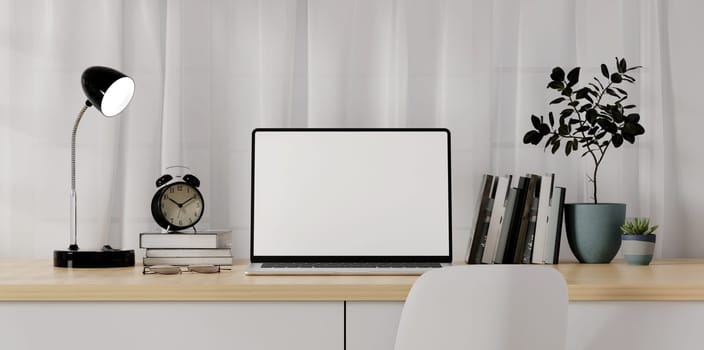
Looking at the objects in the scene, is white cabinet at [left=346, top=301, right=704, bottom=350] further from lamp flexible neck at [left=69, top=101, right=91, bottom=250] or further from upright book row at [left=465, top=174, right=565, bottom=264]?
lamp flexible neck at [left=69, top=101, right=91, bottom=250]

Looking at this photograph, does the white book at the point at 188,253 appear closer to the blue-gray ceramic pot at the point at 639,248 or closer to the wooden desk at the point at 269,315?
the wooden desk at the point at 269,315

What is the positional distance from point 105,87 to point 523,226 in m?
1.02

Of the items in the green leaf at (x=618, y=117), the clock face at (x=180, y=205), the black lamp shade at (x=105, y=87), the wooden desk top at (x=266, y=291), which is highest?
the black lamp shade at (x=105, y=87)

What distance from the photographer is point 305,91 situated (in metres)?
1.96

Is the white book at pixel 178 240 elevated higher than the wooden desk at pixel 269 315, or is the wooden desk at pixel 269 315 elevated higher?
the white book at pixel 178 240

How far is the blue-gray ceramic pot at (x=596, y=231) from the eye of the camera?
176cm

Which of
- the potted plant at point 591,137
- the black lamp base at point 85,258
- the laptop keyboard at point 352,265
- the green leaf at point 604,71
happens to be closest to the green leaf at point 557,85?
the potted plant at point 591,137

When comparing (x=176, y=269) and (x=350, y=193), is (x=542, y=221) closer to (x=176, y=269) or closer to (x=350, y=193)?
(x=350, y=193)

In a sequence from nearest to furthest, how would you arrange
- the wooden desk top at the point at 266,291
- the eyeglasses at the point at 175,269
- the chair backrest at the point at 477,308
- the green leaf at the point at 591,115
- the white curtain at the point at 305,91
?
the chair backrest at the point at 477,308
the wooden desk top at the point at 266,291
the eyeglasses at the point at 175,269
the green leaf at the point at 591,115
the white curtain at the point at 305,91

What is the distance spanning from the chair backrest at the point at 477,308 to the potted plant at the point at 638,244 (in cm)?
61

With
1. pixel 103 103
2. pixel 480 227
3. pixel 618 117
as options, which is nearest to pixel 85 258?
pixel 103 103

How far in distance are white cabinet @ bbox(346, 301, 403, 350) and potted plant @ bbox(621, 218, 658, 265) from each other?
661 mm

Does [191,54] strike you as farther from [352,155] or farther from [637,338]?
[637,338]

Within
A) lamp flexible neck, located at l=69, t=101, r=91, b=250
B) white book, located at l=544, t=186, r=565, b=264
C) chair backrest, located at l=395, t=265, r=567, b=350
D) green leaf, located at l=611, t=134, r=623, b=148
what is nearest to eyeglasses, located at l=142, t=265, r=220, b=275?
lamp flexible neck, located at l=69, t=101, r=91, b=250
